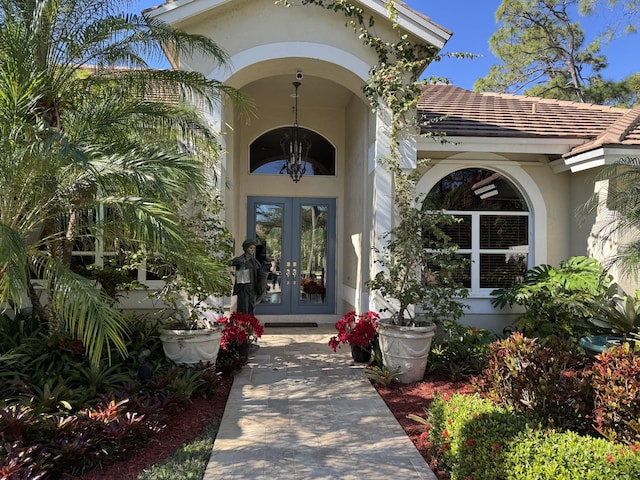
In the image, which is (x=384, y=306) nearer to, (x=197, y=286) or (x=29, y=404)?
(x=197, y=286)

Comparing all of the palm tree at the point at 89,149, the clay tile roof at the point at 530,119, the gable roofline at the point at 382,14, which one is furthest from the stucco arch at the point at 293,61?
the clay tile roof at the point at 530,119

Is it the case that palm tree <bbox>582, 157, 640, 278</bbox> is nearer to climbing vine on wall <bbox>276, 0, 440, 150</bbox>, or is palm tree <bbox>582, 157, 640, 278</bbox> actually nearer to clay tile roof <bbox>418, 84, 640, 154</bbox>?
clay tile roof <bbox>418, 84, 640, 154</bbox>

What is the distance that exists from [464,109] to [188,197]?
6370 mm

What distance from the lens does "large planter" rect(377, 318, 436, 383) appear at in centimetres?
606

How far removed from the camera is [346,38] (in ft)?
24.7

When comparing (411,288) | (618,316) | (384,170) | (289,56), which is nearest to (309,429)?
(411,288)

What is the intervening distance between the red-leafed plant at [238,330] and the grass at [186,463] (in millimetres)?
2145

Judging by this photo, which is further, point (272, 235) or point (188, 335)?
point (272, 235)

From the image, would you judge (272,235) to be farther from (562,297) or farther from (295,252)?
(562,297)

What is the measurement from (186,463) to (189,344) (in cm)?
209

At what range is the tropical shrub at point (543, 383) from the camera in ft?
12.8

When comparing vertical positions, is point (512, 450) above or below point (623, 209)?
below

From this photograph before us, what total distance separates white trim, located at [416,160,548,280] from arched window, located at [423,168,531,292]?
133 millimetres

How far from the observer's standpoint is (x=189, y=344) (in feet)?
19.0
